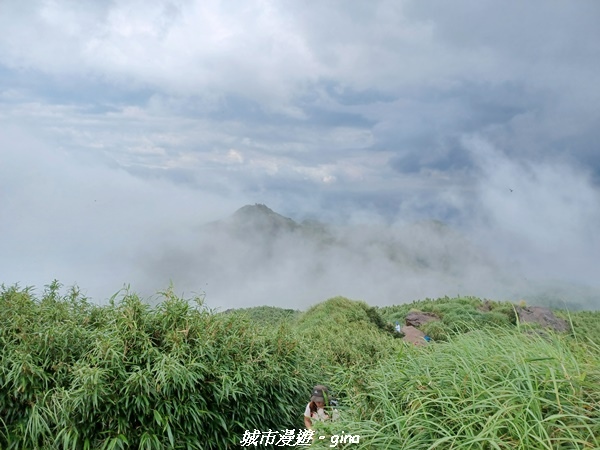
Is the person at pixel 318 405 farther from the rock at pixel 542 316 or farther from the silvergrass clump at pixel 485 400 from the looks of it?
the rock at pixel 542 316

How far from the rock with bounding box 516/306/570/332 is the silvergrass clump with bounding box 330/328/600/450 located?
12020mm

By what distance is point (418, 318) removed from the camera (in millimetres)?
14609

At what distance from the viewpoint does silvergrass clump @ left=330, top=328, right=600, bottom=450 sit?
2.55 metres

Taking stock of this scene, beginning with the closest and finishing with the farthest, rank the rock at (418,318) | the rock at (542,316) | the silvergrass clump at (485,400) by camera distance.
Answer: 1. the silvergrass clump at (485,400)
2. the rock at (418,318)
3. the rock at (542,316)

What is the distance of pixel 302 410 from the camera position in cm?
529

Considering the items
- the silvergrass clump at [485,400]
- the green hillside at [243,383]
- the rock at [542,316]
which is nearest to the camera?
the silvergrass clump at [485,400]

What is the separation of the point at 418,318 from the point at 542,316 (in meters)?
3.71

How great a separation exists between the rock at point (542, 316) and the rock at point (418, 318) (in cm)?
246

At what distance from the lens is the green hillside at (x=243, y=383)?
275 centimetres

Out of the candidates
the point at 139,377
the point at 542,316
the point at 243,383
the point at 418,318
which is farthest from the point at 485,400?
the point at 542,316

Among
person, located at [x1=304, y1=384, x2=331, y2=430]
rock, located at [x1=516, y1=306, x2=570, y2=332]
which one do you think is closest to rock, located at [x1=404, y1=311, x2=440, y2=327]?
rock, located at [x1=516, y1=306, x2=570, y2=332]

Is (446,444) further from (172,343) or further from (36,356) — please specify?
(36,356)

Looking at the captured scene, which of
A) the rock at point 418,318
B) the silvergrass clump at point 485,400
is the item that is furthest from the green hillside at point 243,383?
the rock at point 418,318

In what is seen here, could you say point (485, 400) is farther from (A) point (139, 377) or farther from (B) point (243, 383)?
(A) point (139, 377)
